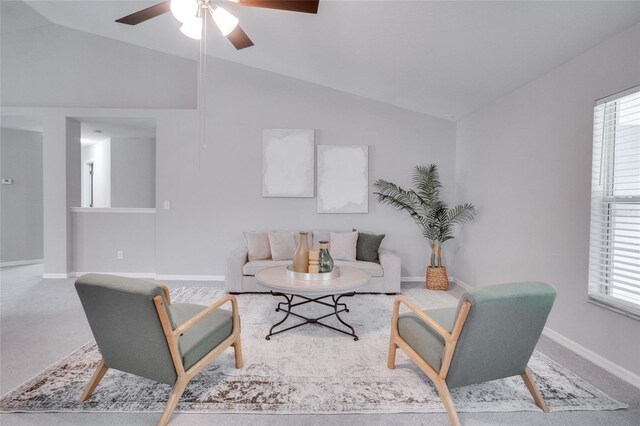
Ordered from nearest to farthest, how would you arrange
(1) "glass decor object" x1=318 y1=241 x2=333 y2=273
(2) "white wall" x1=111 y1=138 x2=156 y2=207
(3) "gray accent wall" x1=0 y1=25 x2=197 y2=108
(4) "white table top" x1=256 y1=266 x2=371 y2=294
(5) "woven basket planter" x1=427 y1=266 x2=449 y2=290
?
1. (4) "white table top" x1=256 y1=266 x2=371 y2=294
2. (1) "glass decor object" x1=318 y1=241 x2=333 y2=273
3. (5) "woven basket planter" x1=427 y1=266 x2=449 y2=290
4. (3) "gray accent wall" x1=0 y1=25 x2=197 y2=108
5. (2) "white wall" x1=111 y1=138 x2=156 y2=207

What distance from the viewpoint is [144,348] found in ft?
5.72

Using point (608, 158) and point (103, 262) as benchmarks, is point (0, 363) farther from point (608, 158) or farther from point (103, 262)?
point (608, 158)

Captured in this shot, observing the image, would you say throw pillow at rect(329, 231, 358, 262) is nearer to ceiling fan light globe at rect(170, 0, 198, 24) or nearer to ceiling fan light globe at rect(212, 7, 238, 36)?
ceiling fan light globe at rect(212, 7, 238, 36)

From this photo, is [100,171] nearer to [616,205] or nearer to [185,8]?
[185,8]

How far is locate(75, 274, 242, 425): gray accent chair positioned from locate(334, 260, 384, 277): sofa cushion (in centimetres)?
256

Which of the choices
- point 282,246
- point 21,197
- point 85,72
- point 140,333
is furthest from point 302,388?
point 21,197

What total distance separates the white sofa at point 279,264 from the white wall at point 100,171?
4831mm

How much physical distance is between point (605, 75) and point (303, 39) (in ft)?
9.28

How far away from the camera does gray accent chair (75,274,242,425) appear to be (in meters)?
1.65

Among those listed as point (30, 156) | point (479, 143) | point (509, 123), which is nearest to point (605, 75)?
point (509, 123)

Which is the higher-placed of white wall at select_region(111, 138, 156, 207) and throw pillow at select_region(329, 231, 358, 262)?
white wall at select_region(111, 138, 156, 207)

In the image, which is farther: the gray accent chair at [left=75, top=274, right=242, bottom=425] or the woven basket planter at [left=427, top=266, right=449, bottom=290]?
the woven basket planter at [left=427, top=266, right=449, bottom=290]

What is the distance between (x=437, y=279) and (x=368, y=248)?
3.54 feet

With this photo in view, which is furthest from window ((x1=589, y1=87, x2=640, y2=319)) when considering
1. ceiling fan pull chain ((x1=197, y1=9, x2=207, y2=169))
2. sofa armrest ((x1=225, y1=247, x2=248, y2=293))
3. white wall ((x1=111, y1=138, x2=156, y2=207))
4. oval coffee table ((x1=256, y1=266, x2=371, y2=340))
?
white wall ((x1=111, y1=138, x2=156, y2=207))
